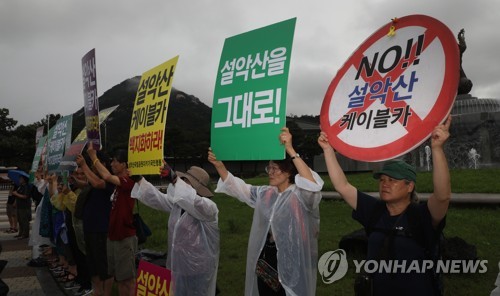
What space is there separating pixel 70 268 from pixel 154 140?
4.46m

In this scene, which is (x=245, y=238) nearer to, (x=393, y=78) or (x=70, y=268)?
(x=70, y=268)

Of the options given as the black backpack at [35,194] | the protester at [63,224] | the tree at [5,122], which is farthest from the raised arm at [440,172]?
the tree at [5,122]

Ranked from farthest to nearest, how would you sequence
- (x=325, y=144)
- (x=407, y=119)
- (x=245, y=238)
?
(x=245, y=238), (x=325, y=144), (x=407, y=119)

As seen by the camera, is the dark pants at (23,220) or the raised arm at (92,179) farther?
the dark pants at (23,220)

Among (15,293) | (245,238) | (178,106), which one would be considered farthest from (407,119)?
(178,106)

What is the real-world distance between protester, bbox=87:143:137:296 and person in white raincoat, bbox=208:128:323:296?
4.34ft

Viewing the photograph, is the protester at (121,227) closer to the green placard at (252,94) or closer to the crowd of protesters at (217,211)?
the crowd of protesters at (217,211)

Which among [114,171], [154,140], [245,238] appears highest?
[154,140]

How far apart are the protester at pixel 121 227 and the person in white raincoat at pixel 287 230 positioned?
1.32 m

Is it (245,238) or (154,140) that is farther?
(245,238)

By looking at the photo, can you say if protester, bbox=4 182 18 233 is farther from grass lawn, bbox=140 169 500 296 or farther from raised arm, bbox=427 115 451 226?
raised arm, bbox=427 115 451 226

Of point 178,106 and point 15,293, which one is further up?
point 178,106

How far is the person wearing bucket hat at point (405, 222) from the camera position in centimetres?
205

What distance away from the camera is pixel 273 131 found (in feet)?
8.68
